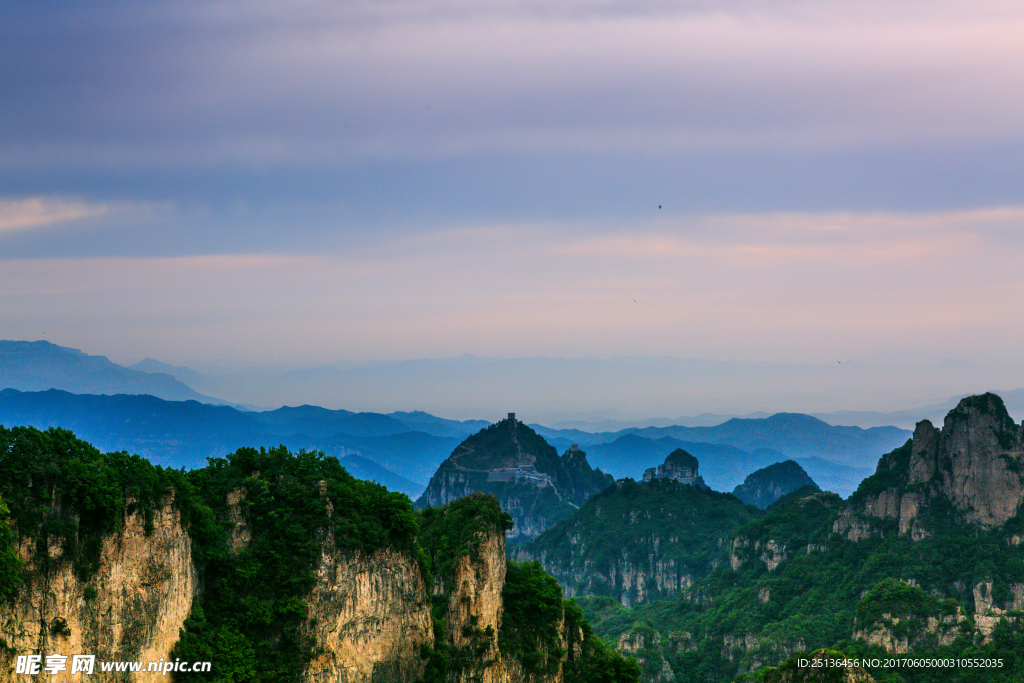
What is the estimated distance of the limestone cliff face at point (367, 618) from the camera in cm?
5292

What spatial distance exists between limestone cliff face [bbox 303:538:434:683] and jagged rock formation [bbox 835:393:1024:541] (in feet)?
329

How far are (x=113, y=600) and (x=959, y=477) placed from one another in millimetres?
120392

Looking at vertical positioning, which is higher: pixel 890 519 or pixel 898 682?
pixel 890 519

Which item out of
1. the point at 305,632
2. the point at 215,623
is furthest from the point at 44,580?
the point at 305,632

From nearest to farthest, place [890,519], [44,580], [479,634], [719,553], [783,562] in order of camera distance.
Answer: [44,580] < [479,634] < [890,519] < [783,562] < [719,553]

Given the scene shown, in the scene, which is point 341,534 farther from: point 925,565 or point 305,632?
point 925,565

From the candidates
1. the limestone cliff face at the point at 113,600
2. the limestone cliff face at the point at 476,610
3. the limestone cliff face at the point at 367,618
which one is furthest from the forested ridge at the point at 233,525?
the limestone cliff face at the point at 476,610

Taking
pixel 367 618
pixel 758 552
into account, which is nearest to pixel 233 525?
pixel 367 618

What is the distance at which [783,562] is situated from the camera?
506 feet

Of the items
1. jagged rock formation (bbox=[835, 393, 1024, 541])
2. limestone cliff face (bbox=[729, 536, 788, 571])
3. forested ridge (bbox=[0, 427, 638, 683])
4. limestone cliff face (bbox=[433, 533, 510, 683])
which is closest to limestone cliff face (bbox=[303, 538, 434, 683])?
forested ridge (bbox=[0, 427, 638, 683])

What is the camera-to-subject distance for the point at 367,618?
178 ft

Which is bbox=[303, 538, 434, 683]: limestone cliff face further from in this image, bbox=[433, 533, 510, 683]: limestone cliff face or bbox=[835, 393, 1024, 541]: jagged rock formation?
bbox=[835, 393, 1024, 541]: jagged rock formation

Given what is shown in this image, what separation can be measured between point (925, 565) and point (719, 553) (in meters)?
72.2

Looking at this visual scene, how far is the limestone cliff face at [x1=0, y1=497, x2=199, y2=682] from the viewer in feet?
133
